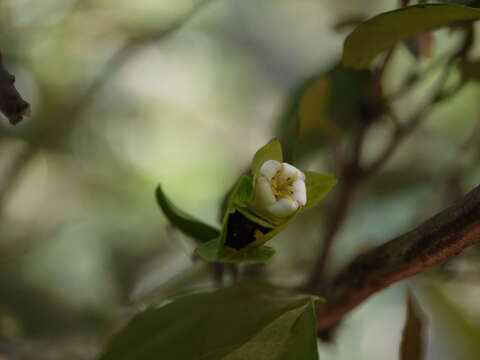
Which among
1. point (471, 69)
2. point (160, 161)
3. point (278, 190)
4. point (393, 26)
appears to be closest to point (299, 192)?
point (278, 190)

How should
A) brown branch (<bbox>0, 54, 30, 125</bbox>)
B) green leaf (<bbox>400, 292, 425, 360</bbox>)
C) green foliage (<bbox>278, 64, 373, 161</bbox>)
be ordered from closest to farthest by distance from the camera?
brown branch (<bbox>0, 54, 30, 125</bbox>), green leaf (<bbox>400, 292, 425, 360</bbox>), green foliage (<bbox>278, 64, 373, 161</bbox>)

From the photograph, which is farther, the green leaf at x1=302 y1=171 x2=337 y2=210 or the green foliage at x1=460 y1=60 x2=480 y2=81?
the green foliage at x1=460 y1=60 x2=480 y2=81

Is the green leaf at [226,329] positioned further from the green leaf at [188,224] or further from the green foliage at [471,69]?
the green foliage at [471,69]

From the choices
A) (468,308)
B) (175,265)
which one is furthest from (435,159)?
(175,265)

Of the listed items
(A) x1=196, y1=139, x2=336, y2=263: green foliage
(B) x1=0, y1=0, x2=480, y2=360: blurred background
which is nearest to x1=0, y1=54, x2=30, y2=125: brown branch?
(A) x1=196, y1=139, x2=336, y2=263: green foliage

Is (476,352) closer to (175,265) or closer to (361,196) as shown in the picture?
(361,196)

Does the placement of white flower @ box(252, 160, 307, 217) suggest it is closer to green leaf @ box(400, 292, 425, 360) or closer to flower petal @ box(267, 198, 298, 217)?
flower petal @ box(267, 198, 298, 217)
